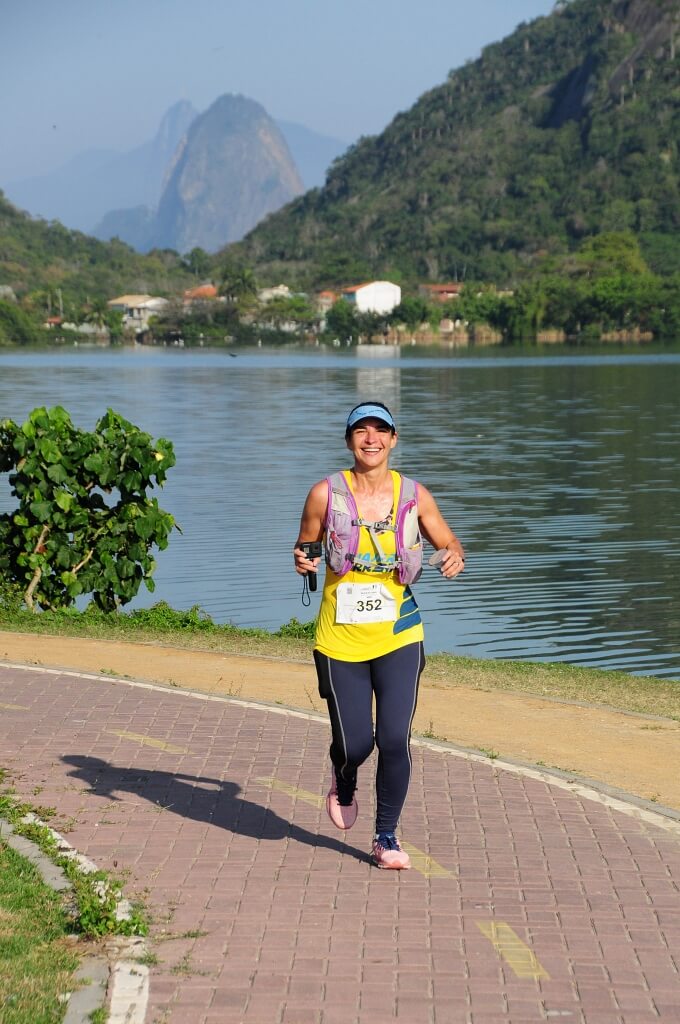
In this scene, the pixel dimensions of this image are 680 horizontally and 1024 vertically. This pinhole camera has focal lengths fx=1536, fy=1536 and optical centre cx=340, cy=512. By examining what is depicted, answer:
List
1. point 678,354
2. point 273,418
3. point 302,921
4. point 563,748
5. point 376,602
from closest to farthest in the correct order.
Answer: point 302,921, point 376,602, point 563,748, point 273,418, point 678,354

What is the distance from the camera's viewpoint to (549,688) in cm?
1234

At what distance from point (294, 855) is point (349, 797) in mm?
344

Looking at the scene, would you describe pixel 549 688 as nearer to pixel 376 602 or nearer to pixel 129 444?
pixel 129 444

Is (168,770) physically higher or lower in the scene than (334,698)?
lower

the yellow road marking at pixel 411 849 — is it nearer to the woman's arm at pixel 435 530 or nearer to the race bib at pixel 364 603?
the race bib at pixel 364 603

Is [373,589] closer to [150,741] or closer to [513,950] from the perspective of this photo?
[513,950]

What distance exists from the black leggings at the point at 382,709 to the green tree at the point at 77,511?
366 inches

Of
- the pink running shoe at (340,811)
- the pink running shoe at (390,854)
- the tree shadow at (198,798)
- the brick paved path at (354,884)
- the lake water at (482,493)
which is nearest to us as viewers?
the brick paved path at (354,884)

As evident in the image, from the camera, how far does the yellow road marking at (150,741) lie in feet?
28.3

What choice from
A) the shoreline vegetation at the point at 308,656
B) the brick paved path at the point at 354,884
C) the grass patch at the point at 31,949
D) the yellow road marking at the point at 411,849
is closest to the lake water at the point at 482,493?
the shoreline vegetation at the point at 308,656

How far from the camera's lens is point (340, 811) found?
21.7 ft

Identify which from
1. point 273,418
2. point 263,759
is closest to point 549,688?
point 263,759

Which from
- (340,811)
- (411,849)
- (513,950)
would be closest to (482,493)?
(411,849)

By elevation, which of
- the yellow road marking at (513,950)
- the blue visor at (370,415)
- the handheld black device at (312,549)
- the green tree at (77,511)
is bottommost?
the green tree at (77,511)
